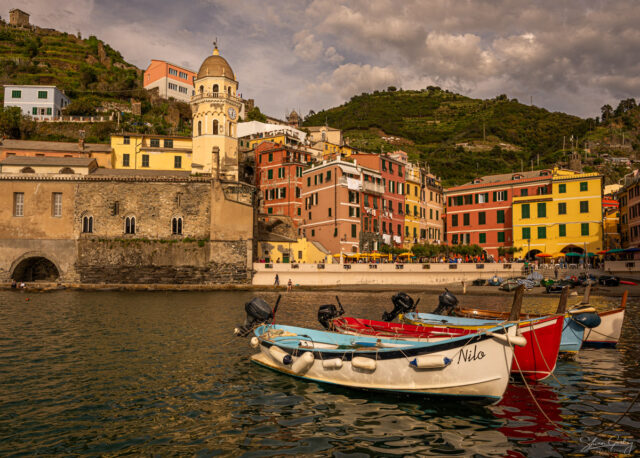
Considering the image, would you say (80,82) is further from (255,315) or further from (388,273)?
(255,315)

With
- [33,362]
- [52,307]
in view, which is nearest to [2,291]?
[52,307]

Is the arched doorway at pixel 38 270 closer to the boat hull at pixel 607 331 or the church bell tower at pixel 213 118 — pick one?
the church bell tower at pixel 213 118

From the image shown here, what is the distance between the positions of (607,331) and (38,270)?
56099 millimetres

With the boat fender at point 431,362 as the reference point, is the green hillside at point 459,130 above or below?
above

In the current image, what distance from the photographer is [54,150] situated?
57.5 meters

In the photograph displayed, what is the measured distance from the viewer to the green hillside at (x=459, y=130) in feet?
346

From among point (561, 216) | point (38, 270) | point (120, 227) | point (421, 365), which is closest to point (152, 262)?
point (120, 227)

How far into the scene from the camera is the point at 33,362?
49.4 feet

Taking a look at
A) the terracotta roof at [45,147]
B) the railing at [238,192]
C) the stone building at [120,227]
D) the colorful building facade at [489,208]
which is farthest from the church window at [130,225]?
the colorful building facade at [489,208]

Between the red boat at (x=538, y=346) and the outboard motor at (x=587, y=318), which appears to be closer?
the red boat at (x=538, y=346)

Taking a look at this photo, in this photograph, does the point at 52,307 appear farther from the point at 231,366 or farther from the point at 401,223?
the point at 401,223

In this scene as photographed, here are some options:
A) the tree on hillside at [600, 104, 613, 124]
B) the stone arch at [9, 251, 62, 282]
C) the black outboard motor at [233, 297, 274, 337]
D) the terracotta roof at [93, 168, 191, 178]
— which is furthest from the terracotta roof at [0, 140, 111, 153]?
the tree on hillside at [600, 104, 613, 124]

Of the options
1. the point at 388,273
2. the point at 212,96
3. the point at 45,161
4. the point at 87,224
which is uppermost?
the point at 212,96

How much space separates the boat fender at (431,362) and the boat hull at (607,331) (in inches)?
420
